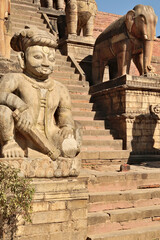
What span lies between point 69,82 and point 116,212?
613 centimetres

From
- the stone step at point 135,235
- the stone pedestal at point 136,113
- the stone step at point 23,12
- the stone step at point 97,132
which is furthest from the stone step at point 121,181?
the stone step at point 23,12

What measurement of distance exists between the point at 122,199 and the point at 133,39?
5691mm

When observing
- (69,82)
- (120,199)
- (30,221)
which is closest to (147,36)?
(69,82)

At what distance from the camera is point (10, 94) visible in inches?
165

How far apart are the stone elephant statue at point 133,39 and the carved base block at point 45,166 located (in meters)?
5.67

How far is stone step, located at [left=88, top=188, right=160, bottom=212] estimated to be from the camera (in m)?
4.85

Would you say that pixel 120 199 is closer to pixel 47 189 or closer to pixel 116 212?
pixel 116 212

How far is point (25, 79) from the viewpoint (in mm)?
4383

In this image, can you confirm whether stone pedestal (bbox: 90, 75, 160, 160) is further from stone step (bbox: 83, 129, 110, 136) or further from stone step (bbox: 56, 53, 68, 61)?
stone step (bbox: 56, 53, 68, 61)

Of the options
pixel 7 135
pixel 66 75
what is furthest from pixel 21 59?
pixel 66 75

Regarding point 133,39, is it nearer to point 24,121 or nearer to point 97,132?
point 97,132

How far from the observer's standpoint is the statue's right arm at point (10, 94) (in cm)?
415

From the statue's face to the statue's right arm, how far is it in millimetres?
266

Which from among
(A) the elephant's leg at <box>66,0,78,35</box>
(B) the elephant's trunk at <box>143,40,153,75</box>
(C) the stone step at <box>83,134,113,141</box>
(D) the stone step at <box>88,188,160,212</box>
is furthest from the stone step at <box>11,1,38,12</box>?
(D) the stone step at <box>88,188,160,212</box>
